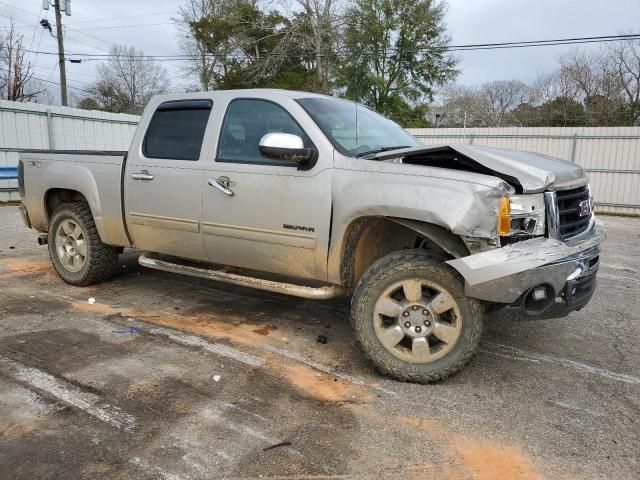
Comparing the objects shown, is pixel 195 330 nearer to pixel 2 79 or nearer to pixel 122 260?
pixel 122 260

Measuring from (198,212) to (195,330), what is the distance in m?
→ 1.00

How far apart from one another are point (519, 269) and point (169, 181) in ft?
9.80

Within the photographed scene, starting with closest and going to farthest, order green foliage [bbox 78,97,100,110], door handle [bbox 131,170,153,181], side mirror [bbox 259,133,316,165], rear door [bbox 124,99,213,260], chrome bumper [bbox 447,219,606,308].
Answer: chrome bumper [bbox 447,219,606,308], side mirror [bbox 259,133,316,165], rear door [bbox 124,99,213,260], door handle [bbox 131,170,153,181], green foliage [bbox 78,97,100,110]

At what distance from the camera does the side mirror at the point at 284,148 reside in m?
3.73

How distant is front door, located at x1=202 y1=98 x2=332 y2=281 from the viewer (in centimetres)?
387

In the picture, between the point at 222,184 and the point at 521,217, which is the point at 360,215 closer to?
the point at 521,217

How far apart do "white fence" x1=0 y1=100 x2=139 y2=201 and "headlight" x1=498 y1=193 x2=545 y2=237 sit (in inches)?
536

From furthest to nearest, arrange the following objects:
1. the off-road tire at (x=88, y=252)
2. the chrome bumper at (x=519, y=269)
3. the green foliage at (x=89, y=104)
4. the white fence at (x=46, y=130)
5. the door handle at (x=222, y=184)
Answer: the green foliage at (x=89, y=104) → the white fence at (x=46, y=130) → the off-road tire at (x=88, y=252) → the door handle at (x=222, y=184) → the chrome bumper at (x=519, y=269)

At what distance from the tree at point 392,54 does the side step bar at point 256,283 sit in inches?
973

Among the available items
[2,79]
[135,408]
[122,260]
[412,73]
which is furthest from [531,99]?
[135,408]

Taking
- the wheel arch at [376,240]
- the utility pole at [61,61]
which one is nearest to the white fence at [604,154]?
the wheel arch at [376,240]

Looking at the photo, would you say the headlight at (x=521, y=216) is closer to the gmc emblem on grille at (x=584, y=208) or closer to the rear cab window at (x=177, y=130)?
the gmc emblem on grille at (x=584, y=208)

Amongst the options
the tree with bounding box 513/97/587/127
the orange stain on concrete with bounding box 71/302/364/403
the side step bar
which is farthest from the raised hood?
the tree with bounding box 513/97/587/127

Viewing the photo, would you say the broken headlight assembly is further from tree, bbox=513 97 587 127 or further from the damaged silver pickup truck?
tree, bbox=513 97 587 127
